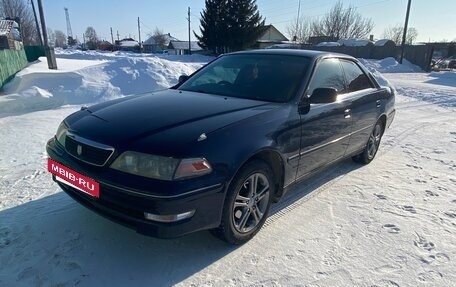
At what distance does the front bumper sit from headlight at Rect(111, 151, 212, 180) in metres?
0.05

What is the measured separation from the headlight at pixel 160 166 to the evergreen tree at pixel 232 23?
33489mm

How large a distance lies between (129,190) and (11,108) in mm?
6969

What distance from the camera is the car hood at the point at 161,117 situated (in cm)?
242

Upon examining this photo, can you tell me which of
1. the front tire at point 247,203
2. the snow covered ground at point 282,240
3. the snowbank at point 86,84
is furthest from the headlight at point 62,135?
the snowbank at point 86,84

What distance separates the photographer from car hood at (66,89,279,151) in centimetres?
242

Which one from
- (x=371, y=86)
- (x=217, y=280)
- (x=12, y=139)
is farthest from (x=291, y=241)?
(x=12, y=139)

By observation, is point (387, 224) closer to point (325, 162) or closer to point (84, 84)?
point (325, 162)

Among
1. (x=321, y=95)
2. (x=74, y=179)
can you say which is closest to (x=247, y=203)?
(x=321, y=95)

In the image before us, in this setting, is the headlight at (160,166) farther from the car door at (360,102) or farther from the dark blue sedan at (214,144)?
the car door at (360,102)

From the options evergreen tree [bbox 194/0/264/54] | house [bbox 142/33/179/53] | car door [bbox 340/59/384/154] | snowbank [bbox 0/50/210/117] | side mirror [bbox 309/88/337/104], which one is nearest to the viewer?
side mirror [bbox 309/88/337/104]

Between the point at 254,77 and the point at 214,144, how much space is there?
4.72 ft

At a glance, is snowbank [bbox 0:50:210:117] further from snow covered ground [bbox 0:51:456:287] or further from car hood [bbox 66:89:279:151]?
car hood [bbox 66:89:279:151]

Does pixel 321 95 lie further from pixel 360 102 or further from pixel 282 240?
pixel 282 240

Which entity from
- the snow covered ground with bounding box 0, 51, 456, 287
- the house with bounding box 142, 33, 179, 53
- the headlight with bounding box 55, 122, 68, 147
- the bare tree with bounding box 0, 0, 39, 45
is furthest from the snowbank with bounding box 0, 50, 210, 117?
the house with bounding box 142, 33, 179, 53
